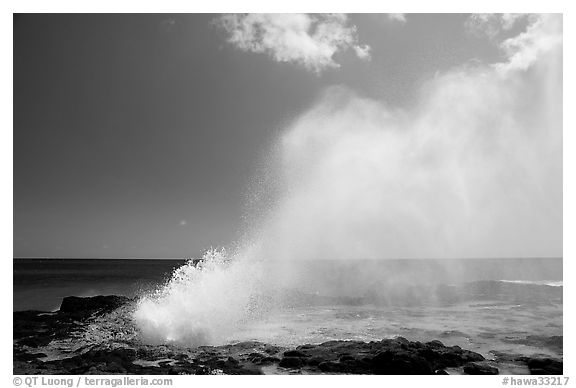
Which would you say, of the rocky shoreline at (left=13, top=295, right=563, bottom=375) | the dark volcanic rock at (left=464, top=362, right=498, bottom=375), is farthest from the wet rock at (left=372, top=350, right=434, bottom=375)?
the dark volcanic rock at (left=464, top=362, right=498, bottom=375)

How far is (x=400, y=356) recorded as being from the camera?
23.1ft

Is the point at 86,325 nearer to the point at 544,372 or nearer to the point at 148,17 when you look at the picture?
the point at 148,17

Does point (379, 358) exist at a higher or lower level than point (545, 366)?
higher

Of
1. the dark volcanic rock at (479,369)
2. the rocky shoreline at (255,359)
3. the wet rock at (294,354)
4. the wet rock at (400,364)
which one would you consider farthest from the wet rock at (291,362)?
→ the dark volcanic rock at (479,369)

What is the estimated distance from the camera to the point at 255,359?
757cm

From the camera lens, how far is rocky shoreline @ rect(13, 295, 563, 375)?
702cm

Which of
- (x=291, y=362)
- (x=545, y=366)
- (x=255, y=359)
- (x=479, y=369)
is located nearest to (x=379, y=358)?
(x=291, y=362)

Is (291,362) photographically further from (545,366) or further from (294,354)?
(545,366)

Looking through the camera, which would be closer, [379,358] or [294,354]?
[379,358]

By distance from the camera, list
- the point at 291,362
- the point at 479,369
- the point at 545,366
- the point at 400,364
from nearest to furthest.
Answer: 1. the point at 400,364
2. the point at 479,369
3. the point at 545,366
4. the point at 291,362

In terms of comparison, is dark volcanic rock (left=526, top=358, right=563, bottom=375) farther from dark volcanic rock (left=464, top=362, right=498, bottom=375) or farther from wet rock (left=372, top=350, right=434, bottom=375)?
wet rock (left=372, top=350, right=434, bottom=375)
